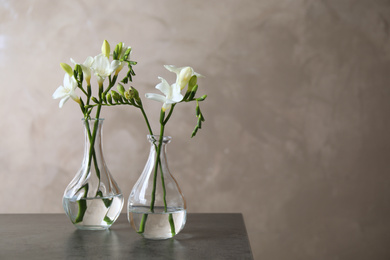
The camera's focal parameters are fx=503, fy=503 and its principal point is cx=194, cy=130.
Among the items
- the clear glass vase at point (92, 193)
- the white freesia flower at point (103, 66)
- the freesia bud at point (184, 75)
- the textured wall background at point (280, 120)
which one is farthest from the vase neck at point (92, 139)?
the textured wall background at point (280, 120)

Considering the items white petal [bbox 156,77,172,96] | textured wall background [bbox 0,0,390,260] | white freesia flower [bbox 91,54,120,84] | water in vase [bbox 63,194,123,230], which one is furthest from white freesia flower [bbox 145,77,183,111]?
textured wall background [bbox 0,0,390,260]

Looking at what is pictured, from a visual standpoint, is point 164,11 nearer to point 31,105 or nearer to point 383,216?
point 31,105

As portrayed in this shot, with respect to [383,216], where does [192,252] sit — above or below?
above

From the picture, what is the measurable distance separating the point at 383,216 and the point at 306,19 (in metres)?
1.00

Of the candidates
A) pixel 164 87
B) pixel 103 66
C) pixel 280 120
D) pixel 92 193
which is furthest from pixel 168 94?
pixel 280 120

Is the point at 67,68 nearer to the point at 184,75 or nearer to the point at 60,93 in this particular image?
the point at 60,93

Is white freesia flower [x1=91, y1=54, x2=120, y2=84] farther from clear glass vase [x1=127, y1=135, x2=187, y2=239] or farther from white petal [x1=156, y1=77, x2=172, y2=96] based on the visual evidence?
clear glass vase [x1=127, y1=135, x2=187, y2=239]

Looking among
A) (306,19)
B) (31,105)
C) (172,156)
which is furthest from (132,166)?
(306,19)

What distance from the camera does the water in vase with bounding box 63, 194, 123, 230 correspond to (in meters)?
1.10

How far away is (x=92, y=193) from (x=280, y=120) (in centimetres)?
144

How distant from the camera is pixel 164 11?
2.41 m

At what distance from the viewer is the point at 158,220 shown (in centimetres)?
104

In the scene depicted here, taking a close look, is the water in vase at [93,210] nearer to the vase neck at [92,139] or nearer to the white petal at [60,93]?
the vase neck at [92,139]

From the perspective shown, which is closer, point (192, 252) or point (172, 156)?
point (192, 252)
